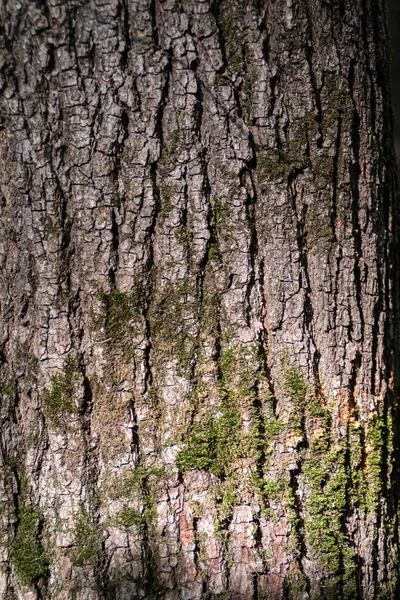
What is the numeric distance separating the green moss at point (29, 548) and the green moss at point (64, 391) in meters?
0.27

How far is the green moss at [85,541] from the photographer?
154 centimetres

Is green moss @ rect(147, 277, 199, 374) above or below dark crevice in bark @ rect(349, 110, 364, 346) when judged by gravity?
below

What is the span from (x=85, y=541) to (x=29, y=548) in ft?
0.52

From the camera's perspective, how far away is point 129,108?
1445mm

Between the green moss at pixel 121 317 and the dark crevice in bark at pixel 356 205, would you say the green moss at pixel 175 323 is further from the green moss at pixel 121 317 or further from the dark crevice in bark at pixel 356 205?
the dark crevice in bark at pixel 356 205

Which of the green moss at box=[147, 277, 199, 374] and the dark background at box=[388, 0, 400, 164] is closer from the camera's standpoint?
the green moss at box=[147, 277, 199, 374]

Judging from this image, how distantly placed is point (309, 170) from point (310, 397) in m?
0.60

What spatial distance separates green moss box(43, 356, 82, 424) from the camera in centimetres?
153

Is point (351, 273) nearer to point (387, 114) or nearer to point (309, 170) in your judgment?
point (309, 170)

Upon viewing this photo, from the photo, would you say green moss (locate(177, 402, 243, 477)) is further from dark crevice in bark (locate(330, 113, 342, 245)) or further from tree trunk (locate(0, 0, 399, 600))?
dark crevice in bark (locate(330, 113, 342, 245))

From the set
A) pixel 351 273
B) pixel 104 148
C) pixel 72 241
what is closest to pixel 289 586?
pixel 351 273

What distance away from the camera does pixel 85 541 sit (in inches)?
60.8

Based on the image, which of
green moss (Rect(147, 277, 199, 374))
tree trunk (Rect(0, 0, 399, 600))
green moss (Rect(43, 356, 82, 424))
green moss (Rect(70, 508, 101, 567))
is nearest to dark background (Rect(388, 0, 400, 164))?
tree trunk (Rect(0, 0, 399, 600))

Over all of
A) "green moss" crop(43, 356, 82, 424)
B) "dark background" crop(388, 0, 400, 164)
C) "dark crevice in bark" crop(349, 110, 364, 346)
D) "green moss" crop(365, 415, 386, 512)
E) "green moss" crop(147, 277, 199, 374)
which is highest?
"dark background" crop(388, 0, 400, 164)
